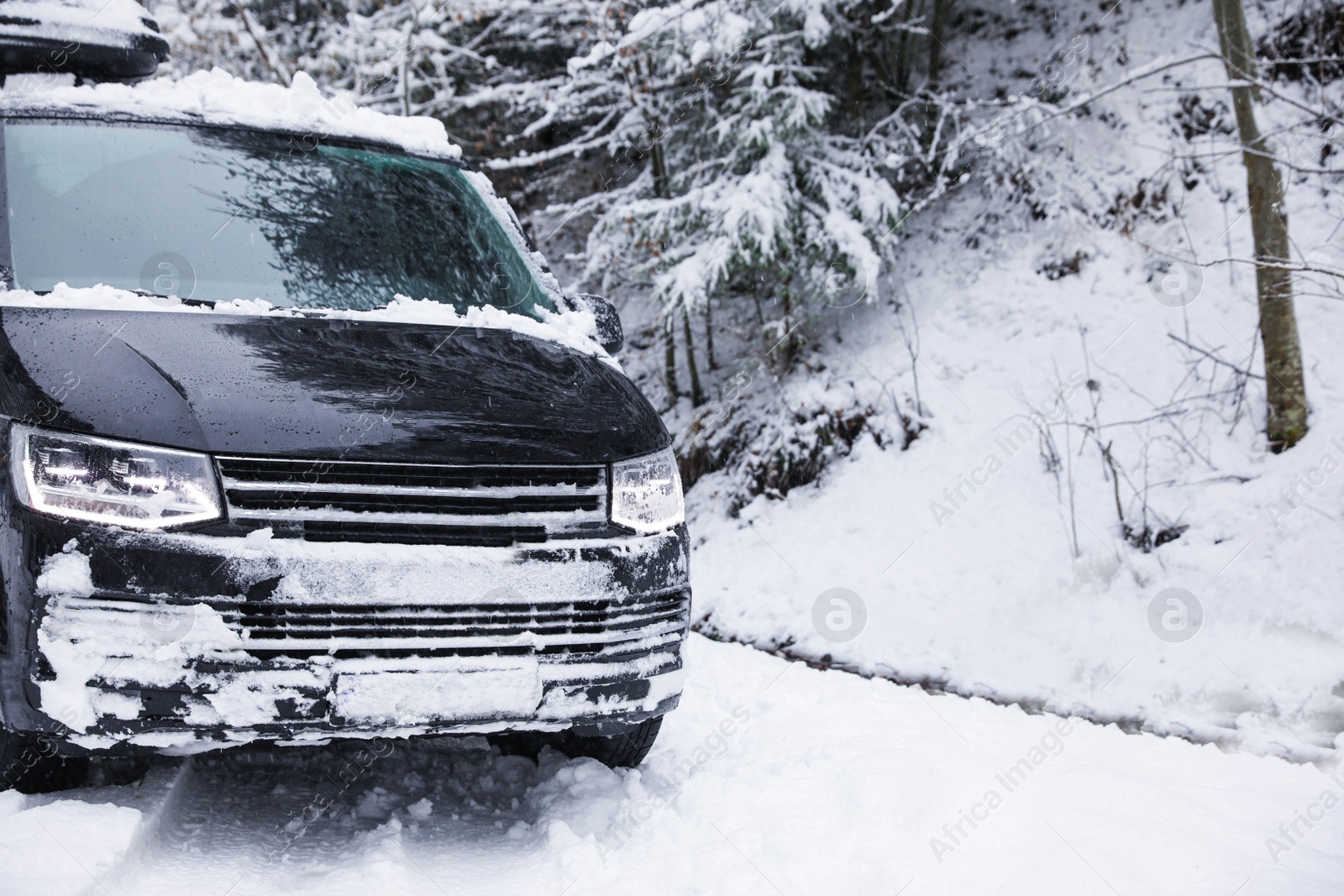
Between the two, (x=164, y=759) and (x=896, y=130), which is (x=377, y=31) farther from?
(x=164, y=759)

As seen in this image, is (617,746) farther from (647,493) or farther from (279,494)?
(279,494)

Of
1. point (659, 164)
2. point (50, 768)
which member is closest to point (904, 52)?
point (659, 164)

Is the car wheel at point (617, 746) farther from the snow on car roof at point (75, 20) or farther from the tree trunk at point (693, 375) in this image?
the tree trunk at point (693, 375)

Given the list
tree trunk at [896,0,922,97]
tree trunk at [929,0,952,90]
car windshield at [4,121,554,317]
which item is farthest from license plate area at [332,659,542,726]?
tree trunk at [929,0,952,90]

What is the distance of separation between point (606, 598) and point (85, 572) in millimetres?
1225

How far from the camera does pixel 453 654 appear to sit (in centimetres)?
230

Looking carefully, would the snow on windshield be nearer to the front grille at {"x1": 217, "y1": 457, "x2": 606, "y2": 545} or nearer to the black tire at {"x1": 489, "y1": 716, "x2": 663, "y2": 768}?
the front grille at {"x1": 217, "y1": 457, "x2": 606, "y2": 545}

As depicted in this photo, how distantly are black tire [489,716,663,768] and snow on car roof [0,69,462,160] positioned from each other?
7.75 ft

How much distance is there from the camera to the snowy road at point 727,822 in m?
2.26

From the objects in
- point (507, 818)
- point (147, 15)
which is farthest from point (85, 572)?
point (147, 15)

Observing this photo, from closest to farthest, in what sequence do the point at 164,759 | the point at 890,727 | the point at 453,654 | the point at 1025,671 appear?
the point at 453,654 → the point at 164,759 → the point at 890,727 → the point at 1025,671

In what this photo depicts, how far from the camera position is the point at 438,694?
2.26m

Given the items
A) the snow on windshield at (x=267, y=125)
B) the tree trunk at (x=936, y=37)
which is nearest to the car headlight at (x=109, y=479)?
the snow on windshield at (x=267, y=125)

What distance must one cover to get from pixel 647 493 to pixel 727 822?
3.39 feet
